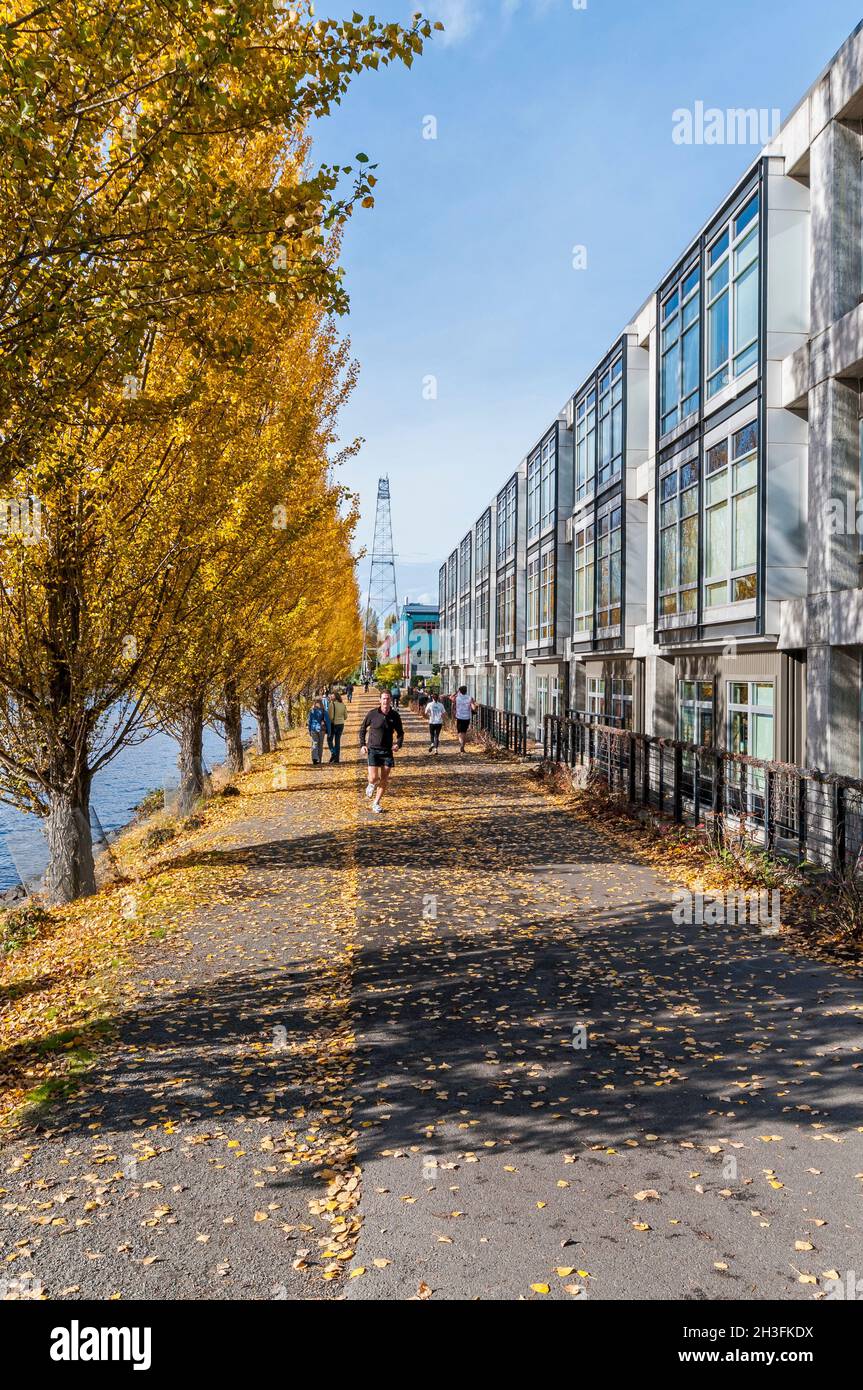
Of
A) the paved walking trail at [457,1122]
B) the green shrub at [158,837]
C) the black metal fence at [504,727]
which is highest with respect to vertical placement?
the black metal fence at [504,727]

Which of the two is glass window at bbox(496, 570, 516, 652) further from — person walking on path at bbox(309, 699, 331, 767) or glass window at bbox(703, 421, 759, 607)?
glass window at bbox(703, 421, 759, 607)

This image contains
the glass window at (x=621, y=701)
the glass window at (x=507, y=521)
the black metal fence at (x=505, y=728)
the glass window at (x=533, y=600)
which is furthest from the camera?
the glass window at (x=507, y=521)

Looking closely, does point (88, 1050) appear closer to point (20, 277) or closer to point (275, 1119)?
point (275, 1119)

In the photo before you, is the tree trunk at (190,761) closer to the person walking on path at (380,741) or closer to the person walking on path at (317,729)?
the person walking on path at (380,741)

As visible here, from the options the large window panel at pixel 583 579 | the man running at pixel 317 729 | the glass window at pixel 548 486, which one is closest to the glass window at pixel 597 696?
the large window panel at pixel 583 579

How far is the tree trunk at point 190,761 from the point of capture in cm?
2100

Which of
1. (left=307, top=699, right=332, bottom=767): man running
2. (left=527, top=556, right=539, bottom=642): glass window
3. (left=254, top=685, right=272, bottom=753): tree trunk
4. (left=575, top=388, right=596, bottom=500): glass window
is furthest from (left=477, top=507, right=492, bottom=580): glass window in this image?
(left=307, top=699, right=332, bottom=767): man running

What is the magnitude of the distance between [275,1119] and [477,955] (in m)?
3.48

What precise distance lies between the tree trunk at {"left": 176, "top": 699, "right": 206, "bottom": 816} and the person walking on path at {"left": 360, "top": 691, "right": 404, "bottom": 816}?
4.80 m

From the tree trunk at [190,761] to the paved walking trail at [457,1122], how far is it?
11.3 m

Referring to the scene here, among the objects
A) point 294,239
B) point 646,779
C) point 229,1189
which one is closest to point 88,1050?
point 229,1189

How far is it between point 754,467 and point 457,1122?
39.6 feet

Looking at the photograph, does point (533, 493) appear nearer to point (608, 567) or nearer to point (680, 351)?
point (608, 567)

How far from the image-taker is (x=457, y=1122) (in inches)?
208
